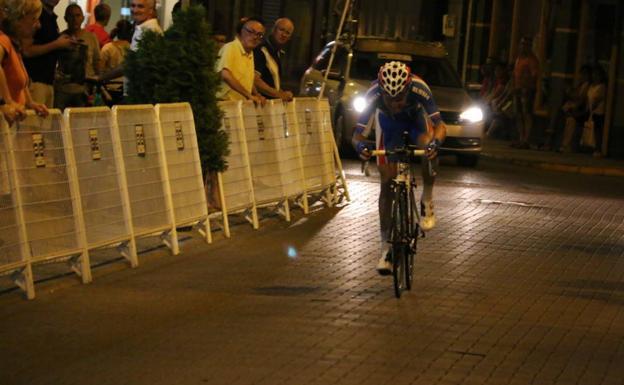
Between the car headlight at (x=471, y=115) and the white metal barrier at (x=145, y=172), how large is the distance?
42.4 feet

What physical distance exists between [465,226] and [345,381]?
26.8 ft

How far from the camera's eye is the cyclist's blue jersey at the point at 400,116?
39.0 feet

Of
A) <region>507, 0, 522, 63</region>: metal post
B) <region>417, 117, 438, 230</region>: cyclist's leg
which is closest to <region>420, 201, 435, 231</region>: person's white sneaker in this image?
<region>417, 117, 438, 230</region>: cyclist's leg

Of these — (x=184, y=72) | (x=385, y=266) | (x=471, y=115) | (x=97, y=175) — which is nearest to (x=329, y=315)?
(x=385, y=266)

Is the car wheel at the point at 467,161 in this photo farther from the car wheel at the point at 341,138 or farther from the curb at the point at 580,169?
the curb at the point at 580,169

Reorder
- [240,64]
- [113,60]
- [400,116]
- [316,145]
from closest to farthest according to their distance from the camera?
1. [400,116]
2. [240,64]
3. [316,145]
4. [113,60]

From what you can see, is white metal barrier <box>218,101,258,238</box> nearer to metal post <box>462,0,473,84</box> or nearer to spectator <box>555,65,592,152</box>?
spectator <box>555,65,592,152</box>

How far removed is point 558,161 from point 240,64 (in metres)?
13.9

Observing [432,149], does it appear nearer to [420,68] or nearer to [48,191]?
[48,191]

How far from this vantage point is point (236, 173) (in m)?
15.2

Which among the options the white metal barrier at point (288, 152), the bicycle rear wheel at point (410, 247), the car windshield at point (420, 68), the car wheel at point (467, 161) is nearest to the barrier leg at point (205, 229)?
the white metal barrier at point (288, 152)

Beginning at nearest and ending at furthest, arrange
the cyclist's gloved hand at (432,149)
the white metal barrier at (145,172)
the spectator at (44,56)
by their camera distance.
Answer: the cyclist's gloved hand at (432,149) < the white metal barrier at (145,172) < the spectator at (44,56)

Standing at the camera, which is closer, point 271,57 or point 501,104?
point 271,57

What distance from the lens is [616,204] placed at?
20.8 metres
